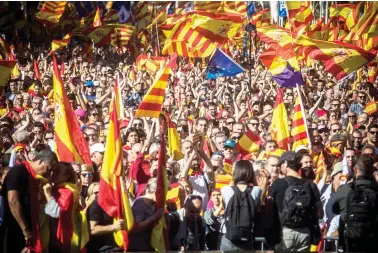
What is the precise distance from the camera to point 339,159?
1220 centimetres

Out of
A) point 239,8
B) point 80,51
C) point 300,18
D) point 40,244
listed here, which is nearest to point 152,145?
point 40,244

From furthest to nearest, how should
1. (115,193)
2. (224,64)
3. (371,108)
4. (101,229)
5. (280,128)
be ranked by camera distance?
(224,64), (371,108), (280,128), (115,193), (101,229)

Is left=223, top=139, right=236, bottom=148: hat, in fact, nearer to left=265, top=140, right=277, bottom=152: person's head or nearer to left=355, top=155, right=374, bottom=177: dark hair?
left=265, top=140, right=277, bottom=152: person's head

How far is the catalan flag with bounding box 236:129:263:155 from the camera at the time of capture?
13125 millimetres

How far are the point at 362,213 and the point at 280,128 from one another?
16.5 ft

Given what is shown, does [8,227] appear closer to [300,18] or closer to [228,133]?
[228,133]

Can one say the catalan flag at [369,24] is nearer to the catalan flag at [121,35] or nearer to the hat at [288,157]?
the hat at [288,157]

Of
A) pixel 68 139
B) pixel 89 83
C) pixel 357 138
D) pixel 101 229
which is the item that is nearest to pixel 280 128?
pixel 357 138

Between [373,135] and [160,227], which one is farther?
[373,135]

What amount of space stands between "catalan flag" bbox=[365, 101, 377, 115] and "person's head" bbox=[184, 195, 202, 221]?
767 cm

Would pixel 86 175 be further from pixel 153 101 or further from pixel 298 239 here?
pixel 153 101

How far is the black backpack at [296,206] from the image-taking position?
8738 millimetres

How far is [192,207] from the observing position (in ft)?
31.2

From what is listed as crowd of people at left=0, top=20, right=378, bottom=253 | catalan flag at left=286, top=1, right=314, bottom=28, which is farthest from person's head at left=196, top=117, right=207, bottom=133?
catalan flag at left=286, top=1, right=314, bottom=28
